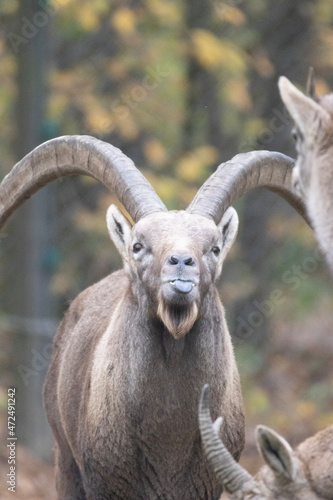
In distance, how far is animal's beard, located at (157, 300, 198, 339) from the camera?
6.27 metres

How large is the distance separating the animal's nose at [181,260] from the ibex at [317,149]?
117 centimetres

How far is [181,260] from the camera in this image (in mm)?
6215

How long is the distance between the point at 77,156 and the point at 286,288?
36.1 ft

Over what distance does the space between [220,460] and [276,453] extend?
457mm

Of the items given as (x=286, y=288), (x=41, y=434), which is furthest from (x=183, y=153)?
(x=41, y=434)

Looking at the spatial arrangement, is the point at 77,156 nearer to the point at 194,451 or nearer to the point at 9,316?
the point at 194,451

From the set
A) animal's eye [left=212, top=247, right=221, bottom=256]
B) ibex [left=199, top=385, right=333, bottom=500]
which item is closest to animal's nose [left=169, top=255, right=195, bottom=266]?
animal's eye [left=212, top=247, right=221, bottom=256]

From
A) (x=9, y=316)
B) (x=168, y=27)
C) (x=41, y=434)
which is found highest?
(x=168, y=27)

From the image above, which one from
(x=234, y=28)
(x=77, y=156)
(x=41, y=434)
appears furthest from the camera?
(x=234, y=28)

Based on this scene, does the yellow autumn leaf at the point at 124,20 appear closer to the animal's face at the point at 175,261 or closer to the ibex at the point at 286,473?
the animal's face at the point at 175,261

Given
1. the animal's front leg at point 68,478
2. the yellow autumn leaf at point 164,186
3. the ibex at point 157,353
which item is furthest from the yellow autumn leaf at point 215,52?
the animal's front leg at point 68,478

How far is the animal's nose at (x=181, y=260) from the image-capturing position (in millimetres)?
6215

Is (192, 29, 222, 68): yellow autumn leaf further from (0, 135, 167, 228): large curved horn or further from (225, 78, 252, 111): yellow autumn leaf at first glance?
(0, 135, 167, 228): large curved horn

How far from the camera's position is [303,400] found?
1731 centimetres
